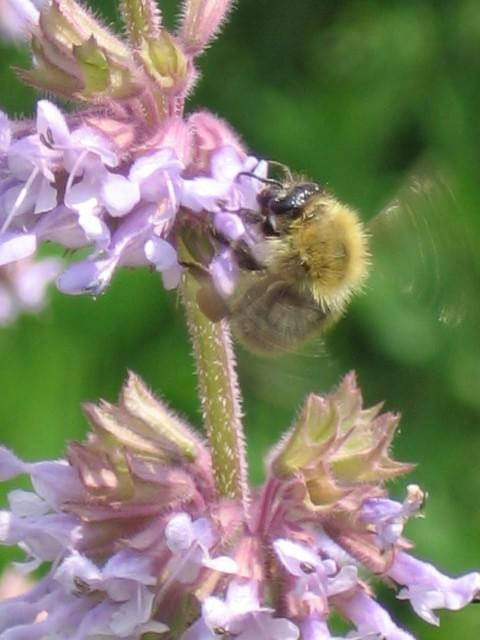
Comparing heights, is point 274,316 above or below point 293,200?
below

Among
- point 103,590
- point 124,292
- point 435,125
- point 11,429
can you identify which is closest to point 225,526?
point 103,590

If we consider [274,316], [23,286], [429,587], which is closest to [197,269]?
[274,316]

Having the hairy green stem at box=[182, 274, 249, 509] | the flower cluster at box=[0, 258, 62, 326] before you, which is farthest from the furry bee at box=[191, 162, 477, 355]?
the flower cluster at box=[0, 258, 62, 326]

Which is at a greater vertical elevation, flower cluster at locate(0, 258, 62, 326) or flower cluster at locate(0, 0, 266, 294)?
flower cluster at locate(0, 0, 266, 294)

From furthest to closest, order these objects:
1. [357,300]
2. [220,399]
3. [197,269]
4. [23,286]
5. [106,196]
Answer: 1. [357,300]
2. [23,286]
3. [220,399]
4. [197,269]
5. [106,196]

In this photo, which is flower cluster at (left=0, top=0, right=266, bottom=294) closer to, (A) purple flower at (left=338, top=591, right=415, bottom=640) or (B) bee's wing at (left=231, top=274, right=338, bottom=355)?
(B) bee's wing at (left=231, top=274, right=338, bottom=355)

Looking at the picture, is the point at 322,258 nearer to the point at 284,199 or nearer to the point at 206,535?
the point at 284,199
